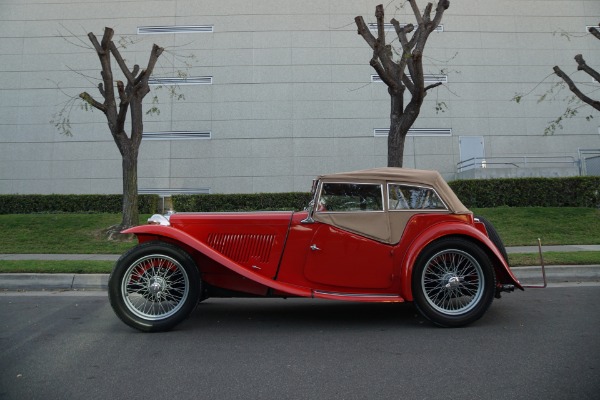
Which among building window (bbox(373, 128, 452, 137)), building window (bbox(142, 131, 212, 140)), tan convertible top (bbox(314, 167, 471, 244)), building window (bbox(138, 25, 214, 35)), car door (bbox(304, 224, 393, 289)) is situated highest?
building window (bbox(138, 25, 214, 35))

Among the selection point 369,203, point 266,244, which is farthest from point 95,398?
point 369,203

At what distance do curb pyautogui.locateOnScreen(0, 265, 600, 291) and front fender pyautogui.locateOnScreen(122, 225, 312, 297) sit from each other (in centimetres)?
324

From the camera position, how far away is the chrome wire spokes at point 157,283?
174 inches

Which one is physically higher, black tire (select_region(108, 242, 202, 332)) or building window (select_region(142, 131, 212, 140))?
building window (select_region(142, 131, 212, 140))

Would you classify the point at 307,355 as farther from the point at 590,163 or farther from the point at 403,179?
the point at 590,163

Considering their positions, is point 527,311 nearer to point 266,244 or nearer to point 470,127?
point 266,244

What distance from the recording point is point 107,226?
41.9ft

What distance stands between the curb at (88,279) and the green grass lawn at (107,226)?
26.3 inches

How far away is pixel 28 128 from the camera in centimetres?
1938

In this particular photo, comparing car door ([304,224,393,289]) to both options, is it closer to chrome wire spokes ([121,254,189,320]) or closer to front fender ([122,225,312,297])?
front fender ([122,225,312,297])

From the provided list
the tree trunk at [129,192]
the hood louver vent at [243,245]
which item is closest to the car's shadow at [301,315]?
the hood louver vent at [243,245]

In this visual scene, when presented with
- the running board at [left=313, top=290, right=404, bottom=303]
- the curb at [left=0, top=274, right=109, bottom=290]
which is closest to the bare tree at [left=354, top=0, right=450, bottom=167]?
the running board at [left=313, top=290, right=404, bottom=303]

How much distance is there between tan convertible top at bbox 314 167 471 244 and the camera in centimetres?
449

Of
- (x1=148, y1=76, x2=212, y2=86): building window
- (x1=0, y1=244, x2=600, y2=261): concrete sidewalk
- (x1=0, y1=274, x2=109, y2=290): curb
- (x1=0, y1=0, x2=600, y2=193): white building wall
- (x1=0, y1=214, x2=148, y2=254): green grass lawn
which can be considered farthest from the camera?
(x1=148, y1=76, x2=212, y2=86): building window
